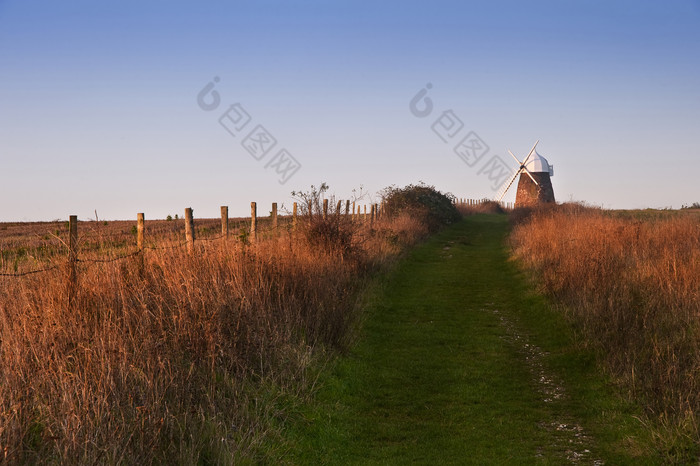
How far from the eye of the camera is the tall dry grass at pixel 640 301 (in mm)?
7516

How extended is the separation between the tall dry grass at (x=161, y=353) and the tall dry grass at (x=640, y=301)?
14.9ft

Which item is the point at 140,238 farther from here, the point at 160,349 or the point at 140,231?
the point at 160,349

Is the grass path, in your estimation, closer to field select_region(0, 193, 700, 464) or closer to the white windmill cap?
field select_region(0, 193, 700, 464)

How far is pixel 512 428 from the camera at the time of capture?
7691 mm

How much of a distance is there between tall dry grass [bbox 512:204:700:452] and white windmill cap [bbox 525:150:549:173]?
45.7 m

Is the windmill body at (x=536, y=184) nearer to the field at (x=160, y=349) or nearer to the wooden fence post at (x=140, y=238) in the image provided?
the field at (x=160, y=349)

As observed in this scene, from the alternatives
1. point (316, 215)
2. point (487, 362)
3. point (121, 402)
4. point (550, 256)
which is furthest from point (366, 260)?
point (121, 402)

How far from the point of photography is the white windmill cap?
206 ft

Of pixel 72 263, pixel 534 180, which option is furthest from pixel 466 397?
pixel 534 180

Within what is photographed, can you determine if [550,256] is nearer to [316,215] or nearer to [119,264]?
[316,215]

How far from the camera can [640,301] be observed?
11.0 m

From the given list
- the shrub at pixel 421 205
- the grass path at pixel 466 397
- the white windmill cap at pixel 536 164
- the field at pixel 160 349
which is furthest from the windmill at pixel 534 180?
the field at pixel 160 349

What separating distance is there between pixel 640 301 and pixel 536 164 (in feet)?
180

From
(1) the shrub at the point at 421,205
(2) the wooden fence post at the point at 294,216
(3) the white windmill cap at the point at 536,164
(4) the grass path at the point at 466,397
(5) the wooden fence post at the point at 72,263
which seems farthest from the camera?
(3) the white windmill cap at the point at 536,164
